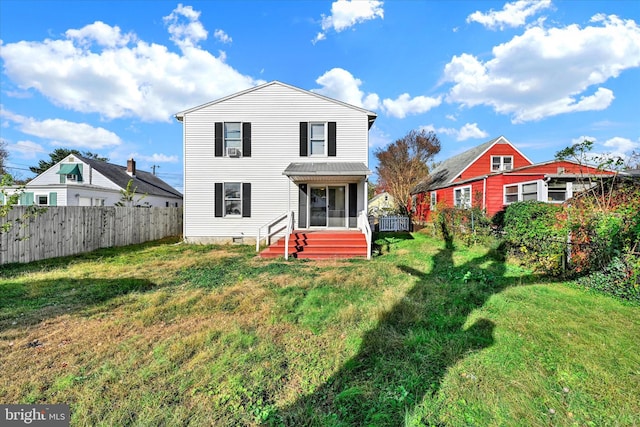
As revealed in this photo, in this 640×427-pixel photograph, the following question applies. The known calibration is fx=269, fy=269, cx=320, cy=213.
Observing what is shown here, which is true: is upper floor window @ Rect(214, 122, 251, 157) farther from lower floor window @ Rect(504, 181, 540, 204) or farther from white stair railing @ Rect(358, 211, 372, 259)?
lower floor window @ Rect(504, 181, 540, 204)

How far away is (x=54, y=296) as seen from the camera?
5191 millimetres

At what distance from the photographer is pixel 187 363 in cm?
297

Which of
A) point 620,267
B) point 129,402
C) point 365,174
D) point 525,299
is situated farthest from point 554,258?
point 129,402

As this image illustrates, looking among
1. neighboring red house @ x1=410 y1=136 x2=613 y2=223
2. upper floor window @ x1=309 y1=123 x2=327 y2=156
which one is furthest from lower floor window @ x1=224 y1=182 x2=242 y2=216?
neighboring red house @ x1=410 y1=136 x2=613 y2=223

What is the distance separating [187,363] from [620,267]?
6979 mm

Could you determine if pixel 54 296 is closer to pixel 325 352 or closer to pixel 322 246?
pixel 325 352

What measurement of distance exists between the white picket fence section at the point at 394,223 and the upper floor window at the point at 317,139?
8075 millimetres

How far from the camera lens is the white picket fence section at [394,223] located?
17.8 meters

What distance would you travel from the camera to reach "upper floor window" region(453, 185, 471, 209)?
17.0 m

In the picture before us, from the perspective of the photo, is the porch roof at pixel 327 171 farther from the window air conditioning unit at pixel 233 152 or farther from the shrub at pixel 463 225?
the shrub at pixel 463 225

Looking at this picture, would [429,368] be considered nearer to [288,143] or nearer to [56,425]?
[56,425]

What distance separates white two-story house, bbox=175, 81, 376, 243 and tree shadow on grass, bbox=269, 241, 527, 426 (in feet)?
23.0

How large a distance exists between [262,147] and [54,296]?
8.39m

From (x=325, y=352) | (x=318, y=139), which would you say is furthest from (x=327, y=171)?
(x=325, y=352)
